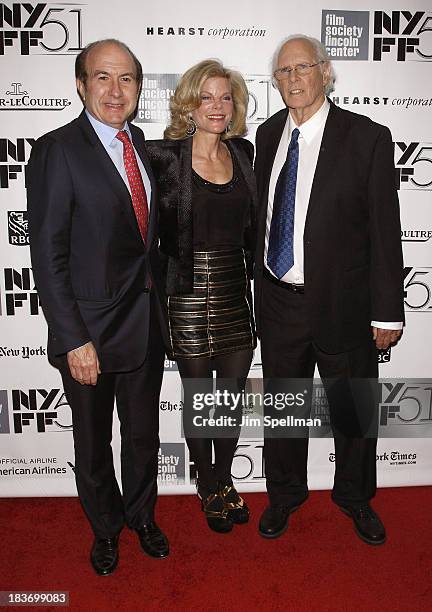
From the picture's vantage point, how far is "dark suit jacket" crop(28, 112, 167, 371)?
220 cm

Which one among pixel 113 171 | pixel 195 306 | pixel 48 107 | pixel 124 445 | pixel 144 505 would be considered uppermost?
pixel 48 107

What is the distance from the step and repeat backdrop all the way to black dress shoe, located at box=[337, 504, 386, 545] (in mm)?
735

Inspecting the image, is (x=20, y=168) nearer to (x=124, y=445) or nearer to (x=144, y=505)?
(x=124, y=445)

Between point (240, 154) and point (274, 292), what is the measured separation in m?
0.63

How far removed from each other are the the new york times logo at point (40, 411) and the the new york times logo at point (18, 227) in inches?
30.8

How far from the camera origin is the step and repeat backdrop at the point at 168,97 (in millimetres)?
2852

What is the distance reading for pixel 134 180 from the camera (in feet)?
7.72

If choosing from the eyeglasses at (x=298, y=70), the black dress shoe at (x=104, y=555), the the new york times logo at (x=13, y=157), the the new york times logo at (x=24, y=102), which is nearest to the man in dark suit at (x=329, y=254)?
the eyeglasses at (x=298, y=70)

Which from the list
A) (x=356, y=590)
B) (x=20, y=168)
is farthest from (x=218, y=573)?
(x=20, y=168)

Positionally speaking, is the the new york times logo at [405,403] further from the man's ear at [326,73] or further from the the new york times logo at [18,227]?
the the new york times logo at [18,227]

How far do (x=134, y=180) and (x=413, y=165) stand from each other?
58.0 inches

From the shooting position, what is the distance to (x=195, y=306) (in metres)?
2.57

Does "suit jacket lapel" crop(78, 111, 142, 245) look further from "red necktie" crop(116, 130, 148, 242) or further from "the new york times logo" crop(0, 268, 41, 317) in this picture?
"the new york times logo" crop(0, 268, 41, 317)

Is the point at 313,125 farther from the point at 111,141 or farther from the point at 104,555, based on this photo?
the point at 104,555
